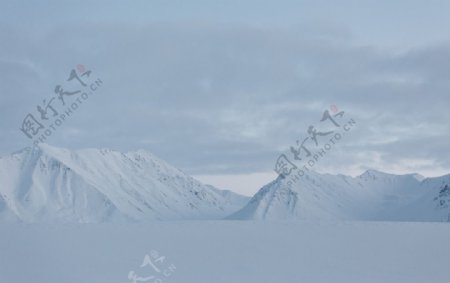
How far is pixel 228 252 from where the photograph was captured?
20688mm

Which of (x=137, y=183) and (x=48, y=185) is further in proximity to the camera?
(x=137, y=183)

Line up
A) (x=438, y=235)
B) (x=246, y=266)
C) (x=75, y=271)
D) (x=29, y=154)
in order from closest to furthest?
(x=75, y=271), (x=246, y=266), (x=438, y=235), (x=29, y=154)

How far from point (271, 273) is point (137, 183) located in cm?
18405

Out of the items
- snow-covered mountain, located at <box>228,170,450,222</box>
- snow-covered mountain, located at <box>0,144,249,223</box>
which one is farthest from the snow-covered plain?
snow-covered mountain, located at <box>228,170,450,222</box>

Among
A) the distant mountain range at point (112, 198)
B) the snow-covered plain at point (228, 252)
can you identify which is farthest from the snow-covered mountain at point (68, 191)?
the snow-covered plain at point (228, 252)

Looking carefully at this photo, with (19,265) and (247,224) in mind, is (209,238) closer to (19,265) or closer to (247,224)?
(247,224)

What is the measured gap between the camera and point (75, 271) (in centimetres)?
1680

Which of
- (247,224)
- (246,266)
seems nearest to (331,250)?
(246,266)

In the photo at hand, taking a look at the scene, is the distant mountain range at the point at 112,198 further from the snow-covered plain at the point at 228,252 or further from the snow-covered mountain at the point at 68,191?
the snow-covered plain at the point at 228,252

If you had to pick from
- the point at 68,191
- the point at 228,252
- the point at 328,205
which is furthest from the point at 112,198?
the point at 228,252

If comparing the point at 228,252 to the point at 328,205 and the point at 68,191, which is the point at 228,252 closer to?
the point at 68,191

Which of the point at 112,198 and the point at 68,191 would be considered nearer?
the point at 68,191

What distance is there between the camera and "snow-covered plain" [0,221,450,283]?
668 inches

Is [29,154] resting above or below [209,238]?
above
